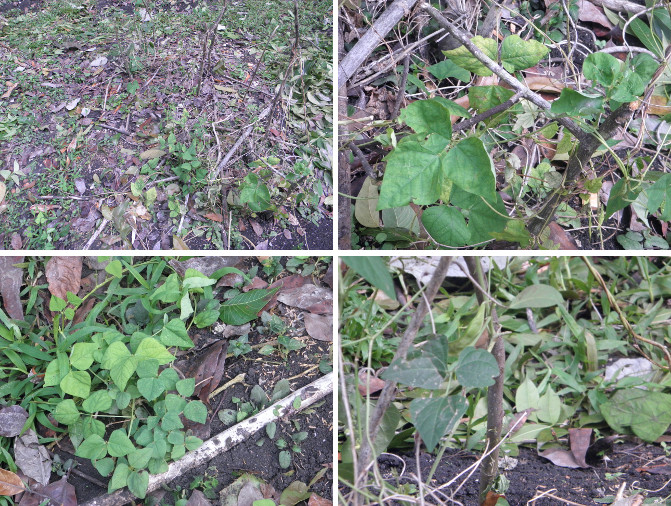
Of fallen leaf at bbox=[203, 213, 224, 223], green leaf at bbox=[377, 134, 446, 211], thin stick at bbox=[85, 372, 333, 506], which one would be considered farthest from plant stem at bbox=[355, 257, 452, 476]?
fallen leaf at bbox=[203, 213, 224, 223]

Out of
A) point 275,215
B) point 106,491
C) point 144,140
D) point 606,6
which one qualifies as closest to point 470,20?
point 606,6

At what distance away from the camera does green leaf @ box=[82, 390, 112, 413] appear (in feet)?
3.28

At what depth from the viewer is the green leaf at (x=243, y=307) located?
114 cm

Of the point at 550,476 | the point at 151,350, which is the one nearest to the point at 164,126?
the point at 151,350

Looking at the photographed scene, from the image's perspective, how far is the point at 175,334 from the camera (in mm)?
1033

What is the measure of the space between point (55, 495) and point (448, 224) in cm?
92

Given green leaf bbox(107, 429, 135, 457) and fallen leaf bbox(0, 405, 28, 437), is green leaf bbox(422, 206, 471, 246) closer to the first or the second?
green leaf bbox(107, 429, 135, 457)

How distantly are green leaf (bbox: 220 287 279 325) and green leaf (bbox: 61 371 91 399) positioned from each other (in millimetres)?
297

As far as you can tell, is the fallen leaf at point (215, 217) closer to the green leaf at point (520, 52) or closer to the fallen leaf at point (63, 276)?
the fallen leaf at point (63, 276)

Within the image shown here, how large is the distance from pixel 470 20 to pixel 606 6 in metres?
0.42

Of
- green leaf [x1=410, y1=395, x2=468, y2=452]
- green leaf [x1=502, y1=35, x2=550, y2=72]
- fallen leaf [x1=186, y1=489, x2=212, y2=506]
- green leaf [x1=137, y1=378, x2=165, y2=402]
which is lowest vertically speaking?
fallen leaf [x1=186, y1=489, x2=212, y2=506]

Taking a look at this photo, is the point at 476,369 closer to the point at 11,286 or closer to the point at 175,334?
the point at 175,334

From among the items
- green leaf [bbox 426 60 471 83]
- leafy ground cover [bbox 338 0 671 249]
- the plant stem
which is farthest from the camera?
green leaf [bbox 426 60 471 83]

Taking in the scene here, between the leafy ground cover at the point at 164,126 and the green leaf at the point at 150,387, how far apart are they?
1.45 ft
